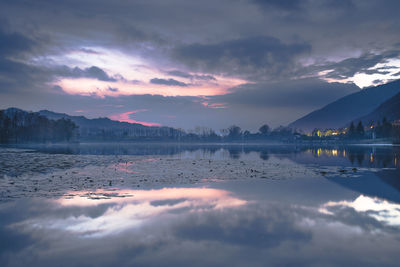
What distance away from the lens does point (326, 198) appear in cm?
1540

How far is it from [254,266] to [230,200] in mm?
7263

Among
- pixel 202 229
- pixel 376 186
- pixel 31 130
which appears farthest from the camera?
pixel 31 130

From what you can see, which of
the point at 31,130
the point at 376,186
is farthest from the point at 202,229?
the point at 31,130

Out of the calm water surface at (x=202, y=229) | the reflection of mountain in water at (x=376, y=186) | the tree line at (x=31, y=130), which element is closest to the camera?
the calm water surface at (x=202, y=229)

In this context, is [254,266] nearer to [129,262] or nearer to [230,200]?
[129,262]

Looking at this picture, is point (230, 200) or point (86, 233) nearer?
point (86, 233)

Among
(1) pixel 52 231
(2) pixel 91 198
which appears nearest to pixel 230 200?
(2) pixel 91 198

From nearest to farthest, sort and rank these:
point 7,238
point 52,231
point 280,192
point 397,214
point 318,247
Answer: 1. point 318,247
2. point 7,238
3. point 52,231
4. point 397,214
5. point 280,192

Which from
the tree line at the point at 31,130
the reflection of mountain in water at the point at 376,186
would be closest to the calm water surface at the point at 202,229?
the reflection of mountain in water at the point at 376,186

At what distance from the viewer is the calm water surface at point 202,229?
26.5 feet

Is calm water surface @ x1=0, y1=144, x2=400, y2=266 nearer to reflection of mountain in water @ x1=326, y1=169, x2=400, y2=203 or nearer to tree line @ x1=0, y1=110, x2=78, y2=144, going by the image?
reflection of mountain in water @ x1=326, y1=169, x2=400, y2=203

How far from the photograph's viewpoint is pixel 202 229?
1038 cm

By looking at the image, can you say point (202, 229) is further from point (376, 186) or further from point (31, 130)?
point (31, 130)

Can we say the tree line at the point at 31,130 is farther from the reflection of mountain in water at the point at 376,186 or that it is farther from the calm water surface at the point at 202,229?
the reflection of mountain in water at the point at 376,186
